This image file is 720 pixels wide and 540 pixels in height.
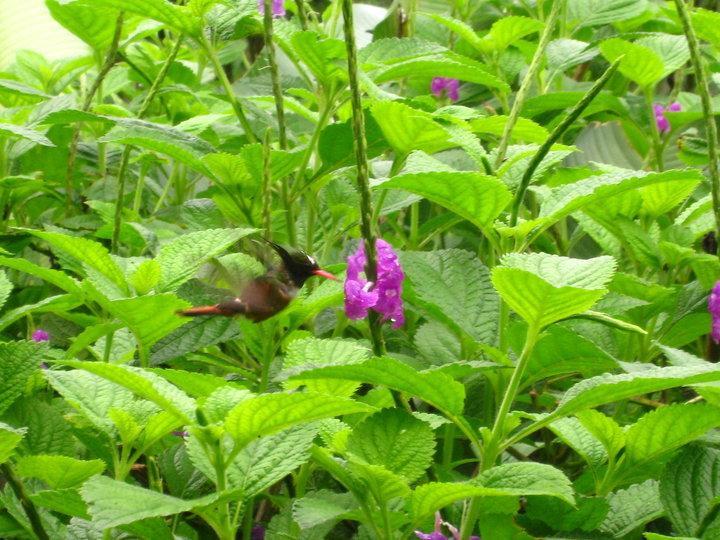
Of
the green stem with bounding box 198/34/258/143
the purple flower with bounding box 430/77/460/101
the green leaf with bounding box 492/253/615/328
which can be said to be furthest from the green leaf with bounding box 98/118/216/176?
the purple flower with bounding box 430/77/460/101

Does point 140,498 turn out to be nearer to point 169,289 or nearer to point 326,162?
point 169,289

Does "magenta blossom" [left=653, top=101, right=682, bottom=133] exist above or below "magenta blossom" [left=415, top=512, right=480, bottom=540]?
above

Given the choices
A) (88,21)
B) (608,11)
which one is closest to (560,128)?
(88,21)

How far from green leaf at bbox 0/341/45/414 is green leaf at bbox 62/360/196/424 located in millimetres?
167

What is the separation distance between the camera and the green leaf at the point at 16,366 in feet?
2.72

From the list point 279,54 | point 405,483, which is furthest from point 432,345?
point 279,54

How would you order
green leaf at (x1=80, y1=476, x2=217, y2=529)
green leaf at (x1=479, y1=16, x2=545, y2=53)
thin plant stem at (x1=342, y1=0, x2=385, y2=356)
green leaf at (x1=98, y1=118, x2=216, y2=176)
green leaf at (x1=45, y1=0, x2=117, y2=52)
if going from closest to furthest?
green leaf at (x1=80, y1=476, x2=217, y2=529)
thin plant stem at (x1=342, y1=0, x2=385, y2=356)
green leaf at (x1=98, y1=118, x2=216, y2=176)
green leaf at (x1=45, y1=0, x2=117, y2=52)
green leaf at (x1=479, y1=16, x2=545, y2=53)

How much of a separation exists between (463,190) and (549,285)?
217 millimetres

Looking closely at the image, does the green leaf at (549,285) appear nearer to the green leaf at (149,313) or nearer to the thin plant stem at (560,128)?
the thin plant stem at (560,128)

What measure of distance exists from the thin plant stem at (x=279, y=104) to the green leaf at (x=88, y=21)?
0.38m

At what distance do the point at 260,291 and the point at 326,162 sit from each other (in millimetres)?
252

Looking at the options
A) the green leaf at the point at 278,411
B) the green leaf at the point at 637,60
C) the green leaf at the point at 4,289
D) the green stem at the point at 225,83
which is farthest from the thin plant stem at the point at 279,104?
the green leaf at the point at 637,60

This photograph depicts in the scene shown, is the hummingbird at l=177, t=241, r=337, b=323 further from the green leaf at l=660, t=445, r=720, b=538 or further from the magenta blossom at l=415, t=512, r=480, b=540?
the green leaf at l=660, t=445, r=720, b=538

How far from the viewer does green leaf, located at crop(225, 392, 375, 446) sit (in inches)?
25.7
